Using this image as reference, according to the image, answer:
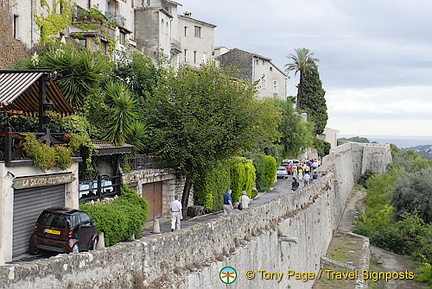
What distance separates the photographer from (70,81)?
19984 millimetres

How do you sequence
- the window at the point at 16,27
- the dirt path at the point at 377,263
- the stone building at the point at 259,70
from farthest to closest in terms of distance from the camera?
the stone building at the point at 259,70
the window at the point at 16,27
the dirt path at the point at 377,263

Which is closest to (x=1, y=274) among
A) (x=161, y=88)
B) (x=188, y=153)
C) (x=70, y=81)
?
(x=70, y=81)

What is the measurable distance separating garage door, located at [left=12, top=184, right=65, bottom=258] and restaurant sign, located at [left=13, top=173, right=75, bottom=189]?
239 millimetres

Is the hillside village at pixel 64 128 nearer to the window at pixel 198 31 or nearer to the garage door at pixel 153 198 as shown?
the garage door at pixel 153 198

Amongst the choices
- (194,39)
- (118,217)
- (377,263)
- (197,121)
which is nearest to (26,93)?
(118,217)

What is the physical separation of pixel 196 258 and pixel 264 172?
29.9 meters

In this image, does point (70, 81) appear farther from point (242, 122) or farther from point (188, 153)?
point (242, 122)

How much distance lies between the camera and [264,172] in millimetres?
39594

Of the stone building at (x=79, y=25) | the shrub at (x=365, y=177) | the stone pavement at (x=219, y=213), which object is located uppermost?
the stone building at (x=79, y=25)

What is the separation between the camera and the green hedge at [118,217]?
16.1 meters

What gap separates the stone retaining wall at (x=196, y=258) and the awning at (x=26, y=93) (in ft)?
21.9

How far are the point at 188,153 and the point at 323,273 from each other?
923 cm

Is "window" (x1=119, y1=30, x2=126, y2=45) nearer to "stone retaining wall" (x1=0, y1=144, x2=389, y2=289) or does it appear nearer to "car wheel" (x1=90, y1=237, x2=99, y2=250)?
"stone retaining wall" (x1=0, y1=144, x2=389, y2=289)

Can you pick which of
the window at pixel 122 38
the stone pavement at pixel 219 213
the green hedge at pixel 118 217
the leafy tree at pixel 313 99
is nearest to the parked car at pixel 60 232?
the green hedge at pixel 118 217
